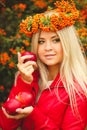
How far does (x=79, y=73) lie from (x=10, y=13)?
234cm

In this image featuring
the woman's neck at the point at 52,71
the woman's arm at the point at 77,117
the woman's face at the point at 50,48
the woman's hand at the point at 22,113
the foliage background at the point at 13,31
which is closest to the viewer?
the woman's hand at the point at 22,113

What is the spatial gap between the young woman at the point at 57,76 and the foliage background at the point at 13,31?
65.5 inches

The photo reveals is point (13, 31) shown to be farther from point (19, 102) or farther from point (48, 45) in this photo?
point (19, 102)

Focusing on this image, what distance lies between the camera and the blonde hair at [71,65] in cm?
431

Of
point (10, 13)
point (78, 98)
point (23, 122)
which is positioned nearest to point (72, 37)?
point (78, 98)

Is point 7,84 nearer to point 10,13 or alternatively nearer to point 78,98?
point 10,13

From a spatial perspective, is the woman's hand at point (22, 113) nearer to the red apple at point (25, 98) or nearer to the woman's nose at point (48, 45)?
the red apple at point (25, 98)

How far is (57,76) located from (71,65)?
6.0 inches

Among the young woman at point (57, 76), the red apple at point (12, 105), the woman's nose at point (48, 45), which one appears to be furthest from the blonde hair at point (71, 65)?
the red apple at point (12, 105)

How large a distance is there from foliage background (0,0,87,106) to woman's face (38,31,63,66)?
1676mm

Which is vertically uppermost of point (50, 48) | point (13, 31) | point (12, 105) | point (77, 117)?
point (13, 31)

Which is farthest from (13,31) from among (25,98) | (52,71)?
(25,98)

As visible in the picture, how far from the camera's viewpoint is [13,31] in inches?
258

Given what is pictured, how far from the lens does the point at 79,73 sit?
4395 mm
